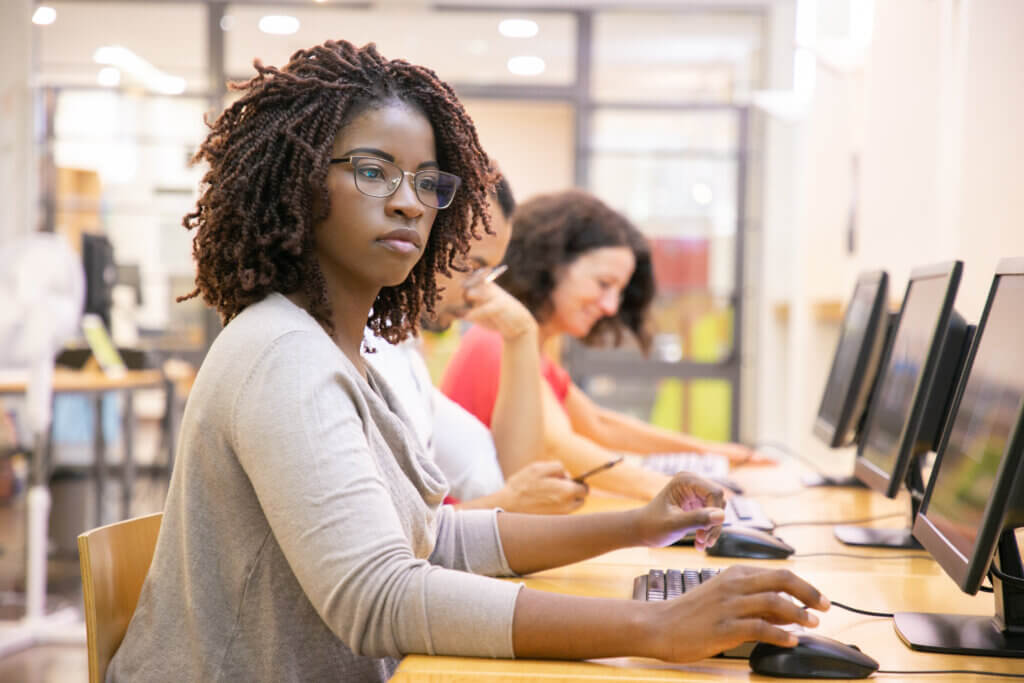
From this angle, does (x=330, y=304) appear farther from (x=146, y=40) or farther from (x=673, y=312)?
(x=146, y=40)

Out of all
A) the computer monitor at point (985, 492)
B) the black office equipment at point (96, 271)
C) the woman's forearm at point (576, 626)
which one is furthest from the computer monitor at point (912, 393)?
the black office equipment at point (96, 271)

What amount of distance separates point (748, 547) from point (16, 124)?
4.36 meters

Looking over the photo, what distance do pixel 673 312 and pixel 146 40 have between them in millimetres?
3355

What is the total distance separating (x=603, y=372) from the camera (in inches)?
232

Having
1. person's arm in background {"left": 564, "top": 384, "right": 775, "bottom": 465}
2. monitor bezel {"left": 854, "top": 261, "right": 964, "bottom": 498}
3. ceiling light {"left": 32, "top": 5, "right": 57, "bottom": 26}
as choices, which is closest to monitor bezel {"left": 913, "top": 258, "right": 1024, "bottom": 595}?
monitor bezel {"left": 854, "top": 261, "right": 964, "bottom": 498}

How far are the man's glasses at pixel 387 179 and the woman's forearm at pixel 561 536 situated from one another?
456 mm

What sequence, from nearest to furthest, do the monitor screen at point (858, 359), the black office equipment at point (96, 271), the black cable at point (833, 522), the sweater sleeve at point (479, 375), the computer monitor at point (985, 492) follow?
the computer monitor at point (985, 492)
the black cable at point (833, 522)
the monitor screen at point (858, 359)
the sweater sleeve at point (479, 375)
the black office equipment at point (96, 271)

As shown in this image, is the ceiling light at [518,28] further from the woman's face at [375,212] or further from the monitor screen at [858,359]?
the woman's face at [375,212]

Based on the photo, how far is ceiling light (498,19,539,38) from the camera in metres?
5.87

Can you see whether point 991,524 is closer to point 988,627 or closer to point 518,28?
point 988,627

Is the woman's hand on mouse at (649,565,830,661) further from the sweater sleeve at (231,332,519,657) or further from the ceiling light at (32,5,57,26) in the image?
the ceiling light at (32,5,57,26)

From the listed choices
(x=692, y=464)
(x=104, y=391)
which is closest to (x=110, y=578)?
(x=692, y=464)

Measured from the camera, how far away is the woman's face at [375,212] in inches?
42.1

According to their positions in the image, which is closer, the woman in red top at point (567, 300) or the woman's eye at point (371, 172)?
the woman's eye at point (371, 172)
